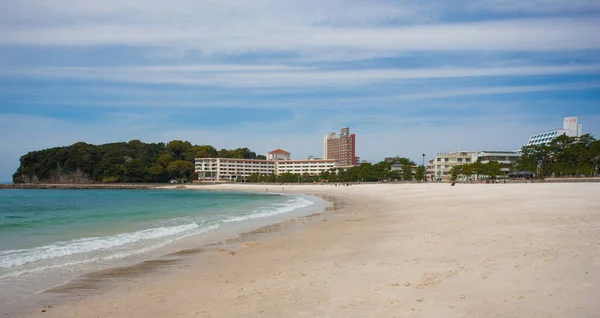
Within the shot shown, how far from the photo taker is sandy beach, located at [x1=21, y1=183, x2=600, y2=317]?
5625mm

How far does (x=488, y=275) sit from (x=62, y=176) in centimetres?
15595

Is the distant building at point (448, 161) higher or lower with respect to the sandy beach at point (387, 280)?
higher

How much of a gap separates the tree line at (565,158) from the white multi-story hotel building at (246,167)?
82953 millimetres

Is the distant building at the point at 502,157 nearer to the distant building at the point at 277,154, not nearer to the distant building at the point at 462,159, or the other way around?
the distant building at the point at 462,159

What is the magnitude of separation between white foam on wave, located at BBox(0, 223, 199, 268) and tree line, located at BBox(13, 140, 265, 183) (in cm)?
13269

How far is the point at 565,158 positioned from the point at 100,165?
5373 inches

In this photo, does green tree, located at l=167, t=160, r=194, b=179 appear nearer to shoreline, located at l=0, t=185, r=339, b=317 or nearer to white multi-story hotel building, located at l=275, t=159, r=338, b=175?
white multi-story hotel building, located at l=275, t=159, r=338, b=175

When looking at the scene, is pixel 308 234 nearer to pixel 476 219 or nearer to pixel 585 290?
pixel 476 219

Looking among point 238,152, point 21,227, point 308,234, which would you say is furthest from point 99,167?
point 308,234

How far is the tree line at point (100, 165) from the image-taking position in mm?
137250

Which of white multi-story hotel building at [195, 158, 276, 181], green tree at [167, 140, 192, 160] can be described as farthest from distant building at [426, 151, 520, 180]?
green tree at [167, 140, 192, 160]

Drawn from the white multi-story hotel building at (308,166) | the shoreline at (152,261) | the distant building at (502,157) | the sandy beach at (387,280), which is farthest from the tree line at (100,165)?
the sandy beach at (387,280)

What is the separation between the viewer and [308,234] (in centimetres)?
1514

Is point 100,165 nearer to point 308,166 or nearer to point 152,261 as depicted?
point 308,166
